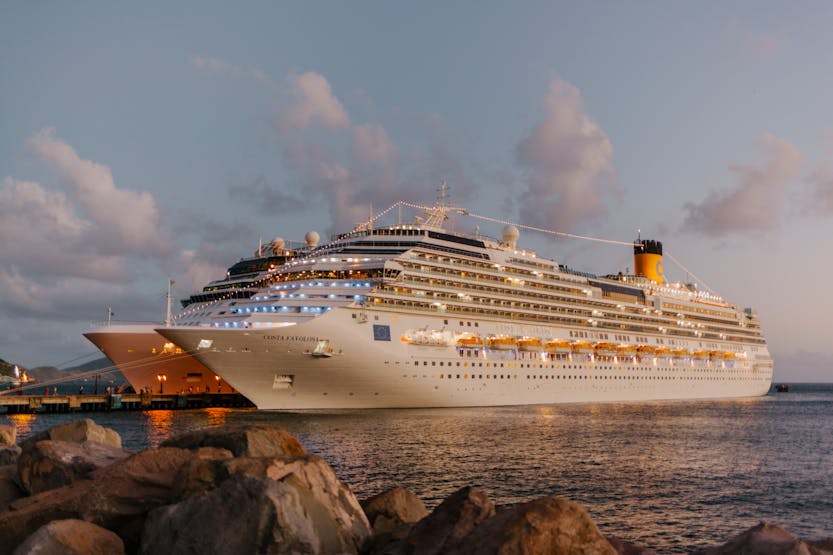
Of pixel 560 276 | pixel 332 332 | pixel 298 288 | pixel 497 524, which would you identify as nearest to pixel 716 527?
pixel 497 524

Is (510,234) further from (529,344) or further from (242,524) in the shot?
(242,524)

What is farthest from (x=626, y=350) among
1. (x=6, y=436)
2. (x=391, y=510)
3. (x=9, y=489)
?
(x=9, y=489)

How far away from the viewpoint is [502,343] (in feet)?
204

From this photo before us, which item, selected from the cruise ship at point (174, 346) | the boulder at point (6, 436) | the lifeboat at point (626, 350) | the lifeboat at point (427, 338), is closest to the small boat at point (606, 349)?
the lifeboat at point (626, 350)

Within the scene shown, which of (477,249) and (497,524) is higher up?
(477,249)

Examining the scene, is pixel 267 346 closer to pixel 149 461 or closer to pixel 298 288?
pixel 298 288

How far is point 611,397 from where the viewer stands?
75.2 meters

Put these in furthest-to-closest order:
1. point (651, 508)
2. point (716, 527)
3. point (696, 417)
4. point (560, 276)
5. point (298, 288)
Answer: point (560, 276) → point (696, 417) → point (298, 288) → point (651, 508) → point (716, 527)

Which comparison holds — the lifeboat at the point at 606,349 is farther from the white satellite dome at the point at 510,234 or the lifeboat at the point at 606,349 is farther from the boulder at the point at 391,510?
the boulder at the point at 391,510

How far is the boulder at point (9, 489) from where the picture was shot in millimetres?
12164

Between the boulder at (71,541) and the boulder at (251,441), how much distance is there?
8.37 feet

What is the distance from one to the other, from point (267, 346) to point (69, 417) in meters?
25.9

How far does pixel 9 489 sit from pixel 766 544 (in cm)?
1146

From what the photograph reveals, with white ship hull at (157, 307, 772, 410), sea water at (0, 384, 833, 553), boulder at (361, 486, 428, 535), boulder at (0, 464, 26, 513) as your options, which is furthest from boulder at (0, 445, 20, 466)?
white ship hull at (157, 307, 772, 410)
